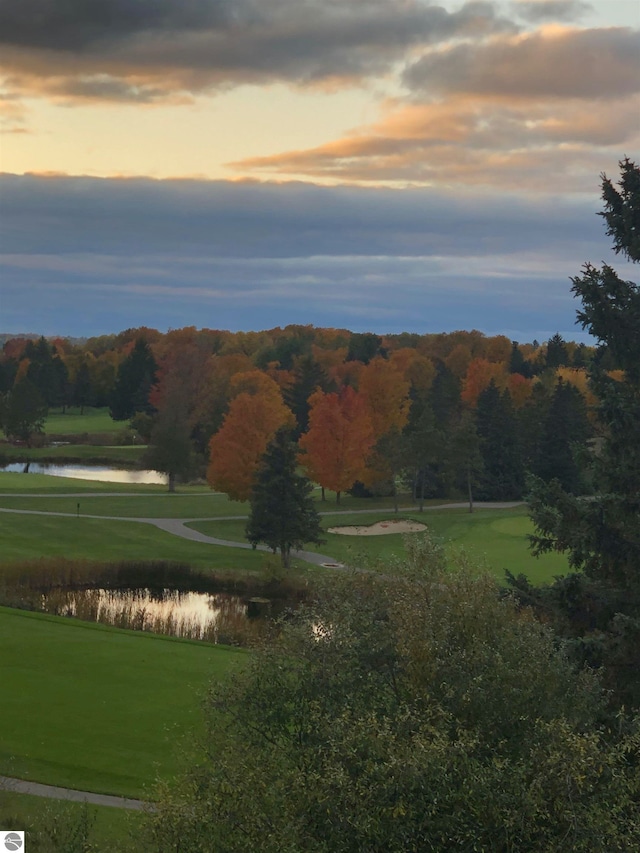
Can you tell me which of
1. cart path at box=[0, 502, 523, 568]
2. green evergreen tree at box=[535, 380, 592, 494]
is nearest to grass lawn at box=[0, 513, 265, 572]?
cart path at box=[0, 502, 523, 568]

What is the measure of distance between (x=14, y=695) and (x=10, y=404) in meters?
90.8

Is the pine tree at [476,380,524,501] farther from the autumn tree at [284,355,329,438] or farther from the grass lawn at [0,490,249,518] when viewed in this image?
the autumn tree at [284,355,329,438]

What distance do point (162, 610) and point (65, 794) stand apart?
23.1 meters

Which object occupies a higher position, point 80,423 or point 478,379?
point 478,379

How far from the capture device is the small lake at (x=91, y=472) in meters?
94.9

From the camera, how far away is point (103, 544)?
56.1 m

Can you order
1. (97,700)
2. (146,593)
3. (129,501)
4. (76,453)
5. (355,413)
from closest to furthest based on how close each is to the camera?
(97,700) < (146,593) < (129,501) < (355,413) < (76,453)

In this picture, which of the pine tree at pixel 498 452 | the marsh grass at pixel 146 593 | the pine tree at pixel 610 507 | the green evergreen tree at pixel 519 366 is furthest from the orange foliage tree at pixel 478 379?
the pine tree at pixel 610 507

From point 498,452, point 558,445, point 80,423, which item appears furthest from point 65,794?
point 80,423

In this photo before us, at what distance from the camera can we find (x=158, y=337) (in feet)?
653

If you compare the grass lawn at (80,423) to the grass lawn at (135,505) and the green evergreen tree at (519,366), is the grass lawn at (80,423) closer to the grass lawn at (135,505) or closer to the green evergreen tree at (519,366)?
the green evergreen tree at (519,366)

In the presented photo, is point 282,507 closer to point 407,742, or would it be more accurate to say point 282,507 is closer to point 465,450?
point 465,450

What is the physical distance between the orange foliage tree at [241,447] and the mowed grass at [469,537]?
282 cm

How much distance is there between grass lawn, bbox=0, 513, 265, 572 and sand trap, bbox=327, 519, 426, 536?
1052 centimetres
